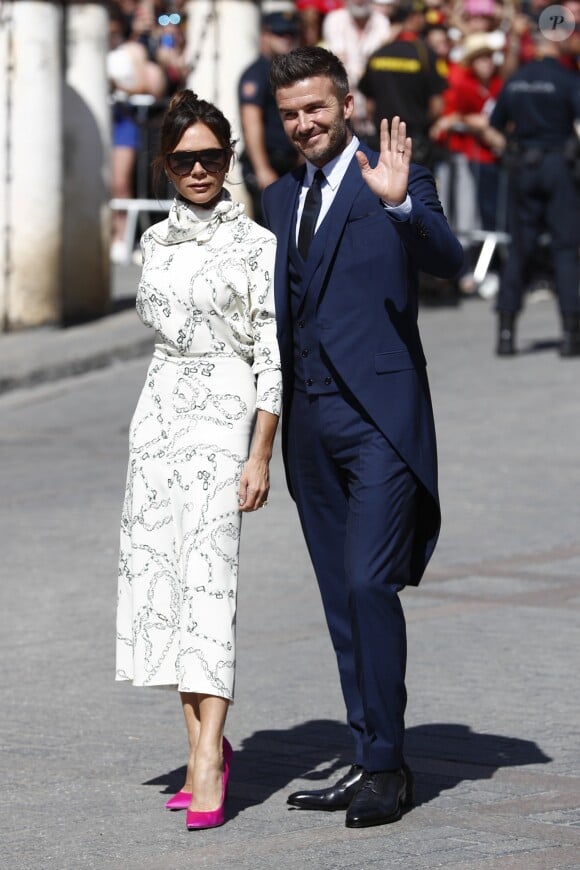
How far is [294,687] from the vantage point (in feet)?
23.3

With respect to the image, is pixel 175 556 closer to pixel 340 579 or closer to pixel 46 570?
pixel 340 579

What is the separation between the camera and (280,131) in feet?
48.3

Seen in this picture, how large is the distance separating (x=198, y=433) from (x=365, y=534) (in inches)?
20.9

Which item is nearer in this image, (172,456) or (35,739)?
(172,456)

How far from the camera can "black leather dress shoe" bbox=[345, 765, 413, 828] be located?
18.0 feet

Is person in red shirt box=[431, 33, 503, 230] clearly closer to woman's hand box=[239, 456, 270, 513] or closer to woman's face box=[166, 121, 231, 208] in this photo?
woman's face box=[166, 121, 231, 208]

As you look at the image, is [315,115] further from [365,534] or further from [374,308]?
[365,534]

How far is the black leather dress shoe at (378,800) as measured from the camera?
5492mm

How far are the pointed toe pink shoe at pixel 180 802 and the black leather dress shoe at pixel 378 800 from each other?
1.48 ft

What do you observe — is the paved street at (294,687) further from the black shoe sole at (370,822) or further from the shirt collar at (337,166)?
the shirt collar at (337,166)

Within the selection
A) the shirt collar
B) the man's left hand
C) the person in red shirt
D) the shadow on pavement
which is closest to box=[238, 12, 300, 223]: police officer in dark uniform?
the person in red shirt

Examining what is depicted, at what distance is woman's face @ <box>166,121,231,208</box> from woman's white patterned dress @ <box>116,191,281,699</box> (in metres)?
0.04

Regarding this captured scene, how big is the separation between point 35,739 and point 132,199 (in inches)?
529

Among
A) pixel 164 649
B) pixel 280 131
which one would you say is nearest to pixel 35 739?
pixel 164 649
